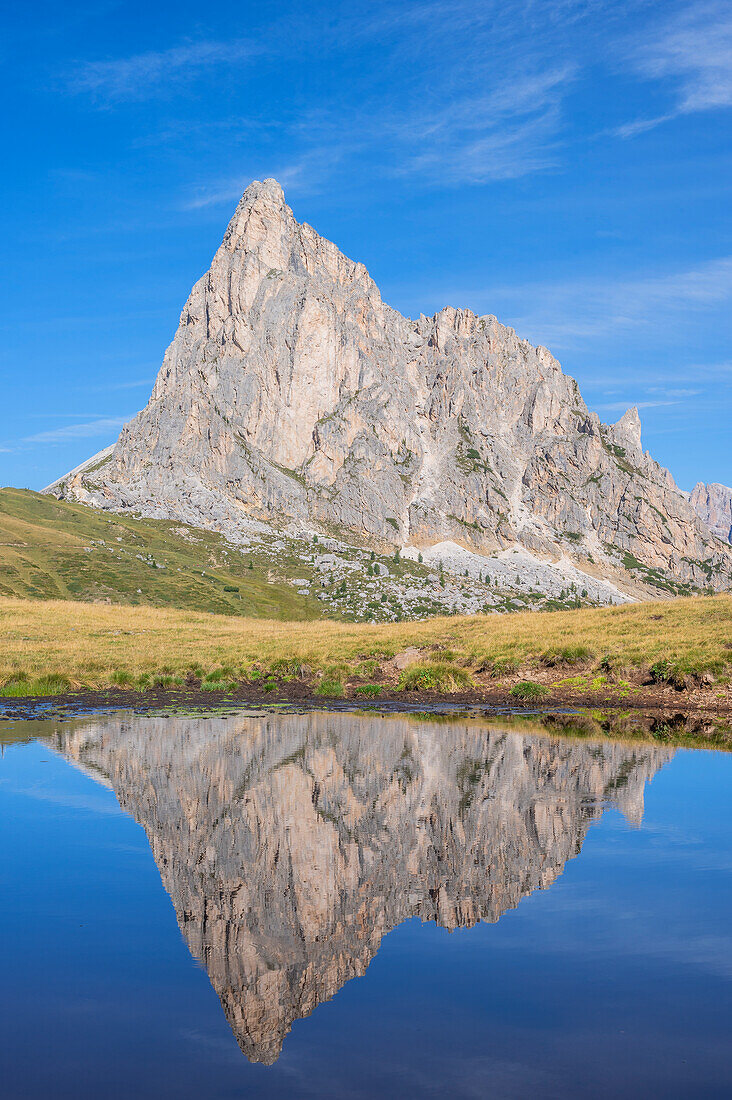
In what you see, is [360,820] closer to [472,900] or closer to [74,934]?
[472,900]

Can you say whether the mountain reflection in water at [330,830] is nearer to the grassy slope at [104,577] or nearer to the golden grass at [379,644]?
the golden grass at [379,644]

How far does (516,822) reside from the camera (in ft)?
55.2

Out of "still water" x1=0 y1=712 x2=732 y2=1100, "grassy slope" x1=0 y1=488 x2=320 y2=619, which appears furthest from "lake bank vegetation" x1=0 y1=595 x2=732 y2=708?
"grassy slope" x1=0 y1=488 x2=320 y2=619

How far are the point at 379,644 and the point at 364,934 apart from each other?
119 ft

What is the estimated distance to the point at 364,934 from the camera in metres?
11.6

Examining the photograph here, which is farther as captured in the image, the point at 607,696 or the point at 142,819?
the point at 607,696

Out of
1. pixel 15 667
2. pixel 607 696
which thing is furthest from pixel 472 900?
pixel 15 667

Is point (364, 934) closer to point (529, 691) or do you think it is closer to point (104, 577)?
point (529, 691)

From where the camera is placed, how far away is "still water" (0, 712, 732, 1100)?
8.42 meters

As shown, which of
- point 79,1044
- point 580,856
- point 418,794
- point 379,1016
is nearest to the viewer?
point 79,1044

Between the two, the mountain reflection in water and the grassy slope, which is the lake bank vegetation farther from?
the grassy slope

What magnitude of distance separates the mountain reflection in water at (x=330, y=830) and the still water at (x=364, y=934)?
59mm

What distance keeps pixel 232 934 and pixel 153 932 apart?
1.14 meters

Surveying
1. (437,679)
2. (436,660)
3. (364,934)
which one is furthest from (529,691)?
(364,934)
